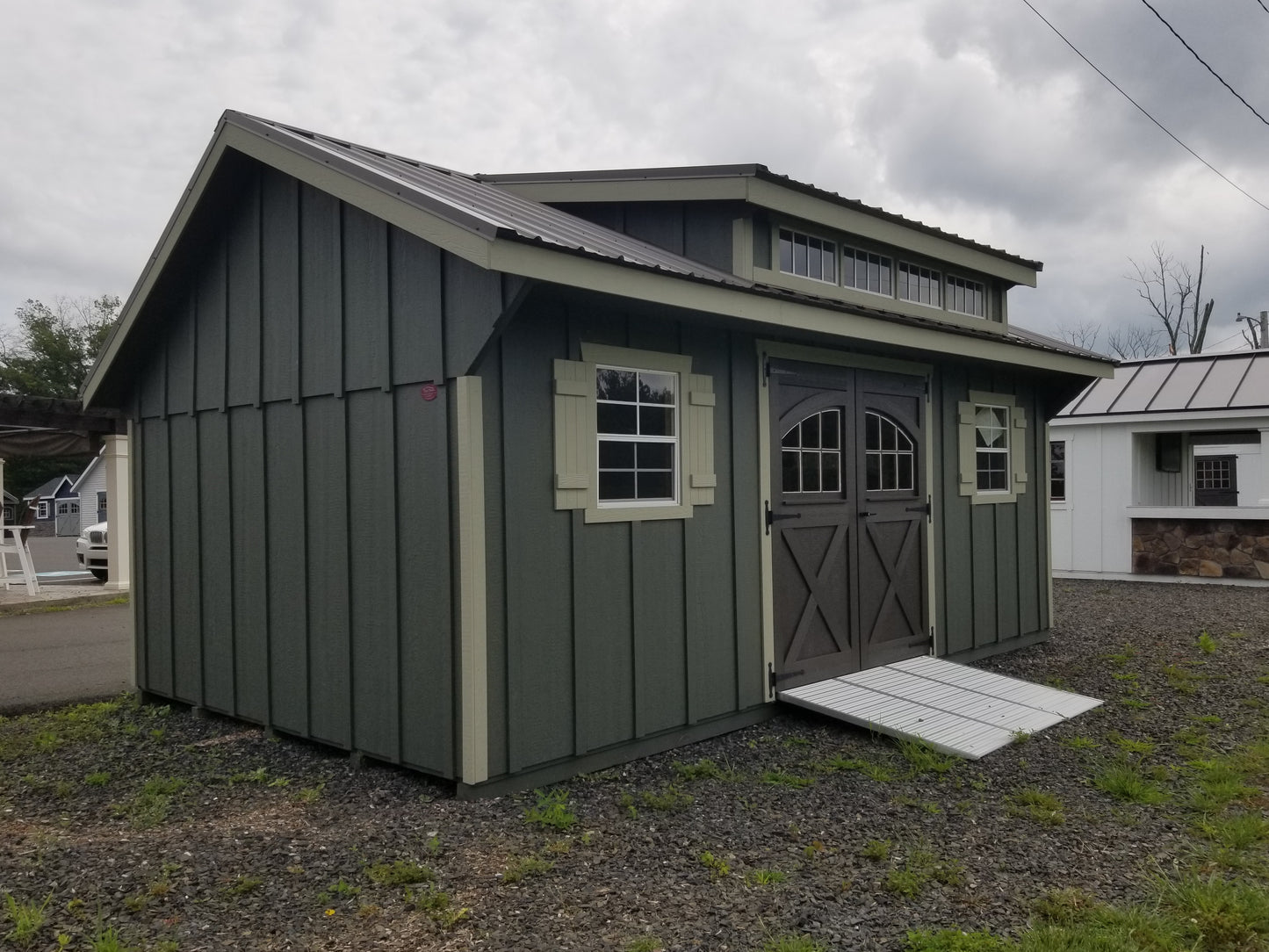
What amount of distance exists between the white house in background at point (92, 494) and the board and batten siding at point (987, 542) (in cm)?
3607

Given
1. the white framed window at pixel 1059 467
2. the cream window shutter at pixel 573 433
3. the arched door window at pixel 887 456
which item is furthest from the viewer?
the white framed window at pixel 1059 467

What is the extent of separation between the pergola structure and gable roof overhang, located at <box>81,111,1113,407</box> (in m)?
6.92

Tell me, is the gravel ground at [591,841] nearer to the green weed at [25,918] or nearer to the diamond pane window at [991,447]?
the green weed at [25,918]

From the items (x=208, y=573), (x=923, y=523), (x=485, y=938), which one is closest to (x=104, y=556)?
(x=208, y=573)

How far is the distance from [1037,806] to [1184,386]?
43.4 feet

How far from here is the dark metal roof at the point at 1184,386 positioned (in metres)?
14.8

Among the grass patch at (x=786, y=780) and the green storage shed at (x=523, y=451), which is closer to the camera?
the green storage shed at (x=523, y=451)

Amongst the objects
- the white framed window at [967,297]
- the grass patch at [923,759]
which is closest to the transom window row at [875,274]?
the white framed window at [967,297]

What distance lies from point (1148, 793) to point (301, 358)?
5166mm

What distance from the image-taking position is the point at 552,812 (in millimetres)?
4473

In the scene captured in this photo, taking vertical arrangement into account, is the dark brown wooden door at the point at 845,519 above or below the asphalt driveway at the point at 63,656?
above

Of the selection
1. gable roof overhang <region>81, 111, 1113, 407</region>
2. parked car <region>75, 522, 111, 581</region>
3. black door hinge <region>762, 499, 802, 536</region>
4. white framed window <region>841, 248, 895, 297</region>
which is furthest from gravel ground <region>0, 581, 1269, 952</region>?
parked car <region>75, 522, 111, 581</region>

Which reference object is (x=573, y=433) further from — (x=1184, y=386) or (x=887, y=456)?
(x=1184, y=386)

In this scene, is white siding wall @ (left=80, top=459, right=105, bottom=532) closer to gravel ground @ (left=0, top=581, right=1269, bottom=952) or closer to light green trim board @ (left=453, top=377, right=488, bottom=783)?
gravel ground @ (left=0, top=581, right=1269, bottom=952)
